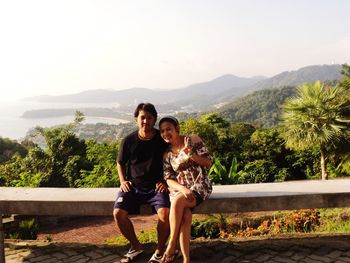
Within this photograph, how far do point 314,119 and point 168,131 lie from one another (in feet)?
37.0

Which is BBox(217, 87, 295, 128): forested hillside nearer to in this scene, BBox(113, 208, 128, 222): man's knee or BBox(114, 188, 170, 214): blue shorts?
BBox(114, 188, 170, 214): blue shorts

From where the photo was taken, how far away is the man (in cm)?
319

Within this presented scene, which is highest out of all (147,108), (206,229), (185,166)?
(147,108)

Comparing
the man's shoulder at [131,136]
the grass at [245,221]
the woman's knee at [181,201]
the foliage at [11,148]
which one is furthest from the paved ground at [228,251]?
the foliage at [11,148]

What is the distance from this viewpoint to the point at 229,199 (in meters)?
3.26

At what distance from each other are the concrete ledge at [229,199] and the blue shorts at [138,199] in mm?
89

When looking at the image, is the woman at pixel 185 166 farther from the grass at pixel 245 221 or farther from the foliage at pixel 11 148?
the foliage at pixel 11 148

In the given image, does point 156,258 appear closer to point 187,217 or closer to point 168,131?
point 187,217

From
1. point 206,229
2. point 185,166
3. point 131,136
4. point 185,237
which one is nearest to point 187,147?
point 185,166

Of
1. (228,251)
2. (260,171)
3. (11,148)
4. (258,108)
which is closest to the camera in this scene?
(228,251)

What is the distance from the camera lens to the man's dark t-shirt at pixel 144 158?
10.7ft

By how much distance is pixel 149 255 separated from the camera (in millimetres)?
3352

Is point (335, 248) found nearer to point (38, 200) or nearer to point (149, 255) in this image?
point (149, 255)

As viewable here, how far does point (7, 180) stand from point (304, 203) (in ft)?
53.8
